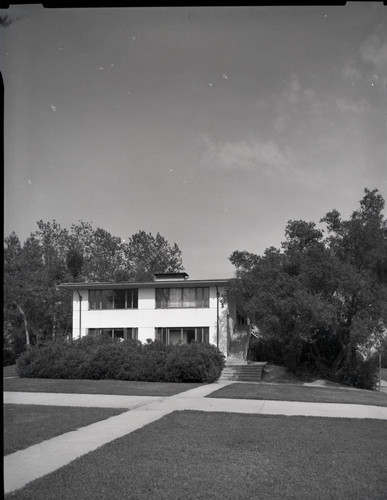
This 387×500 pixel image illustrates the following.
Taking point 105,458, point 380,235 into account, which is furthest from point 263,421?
point 380,235

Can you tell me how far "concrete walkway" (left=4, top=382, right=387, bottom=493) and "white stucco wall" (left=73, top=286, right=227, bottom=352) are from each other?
450 inches

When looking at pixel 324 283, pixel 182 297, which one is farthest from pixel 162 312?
pixel 324 283

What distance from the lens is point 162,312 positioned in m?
33.2

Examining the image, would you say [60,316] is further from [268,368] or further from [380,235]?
[380,235]

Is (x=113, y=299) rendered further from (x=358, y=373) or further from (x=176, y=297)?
(x=358, y=373)

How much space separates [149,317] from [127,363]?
899 cm

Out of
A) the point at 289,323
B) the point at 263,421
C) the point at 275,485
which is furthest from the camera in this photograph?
the point at 289,323

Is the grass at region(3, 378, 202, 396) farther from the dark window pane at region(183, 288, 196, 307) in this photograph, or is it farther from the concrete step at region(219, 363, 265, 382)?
the dark window pane at region(183, 288, 196, 307)

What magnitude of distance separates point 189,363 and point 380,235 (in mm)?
10864

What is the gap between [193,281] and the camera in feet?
104

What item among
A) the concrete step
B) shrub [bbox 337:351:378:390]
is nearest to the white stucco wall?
the concrete step

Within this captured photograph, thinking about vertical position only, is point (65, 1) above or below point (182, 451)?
above

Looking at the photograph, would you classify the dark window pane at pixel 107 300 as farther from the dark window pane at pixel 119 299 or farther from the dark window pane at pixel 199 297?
the dark window pane at pixel 199 297

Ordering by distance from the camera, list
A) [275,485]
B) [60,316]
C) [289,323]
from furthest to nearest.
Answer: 1. [60,316]
2. [289,323]
3. [275,485]
